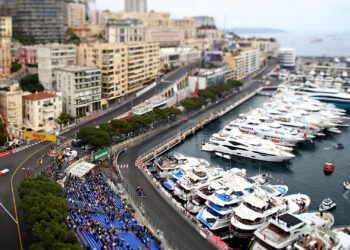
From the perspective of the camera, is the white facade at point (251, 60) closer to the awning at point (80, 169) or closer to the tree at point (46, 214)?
the awning at point (80, 169)

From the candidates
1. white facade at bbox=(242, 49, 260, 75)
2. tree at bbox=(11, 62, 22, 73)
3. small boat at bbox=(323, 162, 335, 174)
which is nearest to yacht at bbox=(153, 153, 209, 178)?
small boat at bbox=(323, 162, 335, 174)

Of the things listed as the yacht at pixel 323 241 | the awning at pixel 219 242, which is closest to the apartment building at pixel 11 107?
the awning at pixel 219 242

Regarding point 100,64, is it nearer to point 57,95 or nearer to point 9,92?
point 57,95

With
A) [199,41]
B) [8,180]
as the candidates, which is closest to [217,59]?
[199,41]

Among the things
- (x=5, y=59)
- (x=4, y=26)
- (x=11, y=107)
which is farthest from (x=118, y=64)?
(x=4, y=26)

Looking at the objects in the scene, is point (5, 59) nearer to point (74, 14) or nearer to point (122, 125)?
point (122, 125)

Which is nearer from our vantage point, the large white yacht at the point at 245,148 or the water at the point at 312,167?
the water at the point at 312,167
